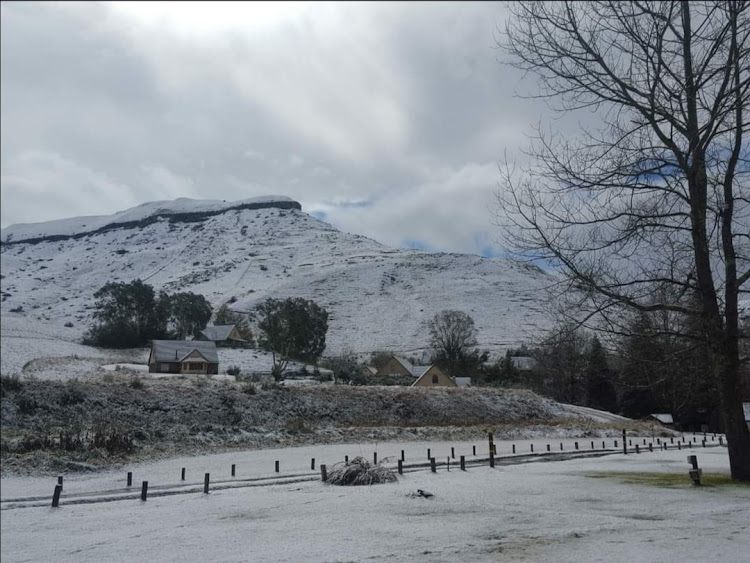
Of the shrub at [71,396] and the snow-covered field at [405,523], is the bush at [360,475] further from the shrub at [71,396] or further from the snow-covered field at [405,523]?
the shrub at [71,396]

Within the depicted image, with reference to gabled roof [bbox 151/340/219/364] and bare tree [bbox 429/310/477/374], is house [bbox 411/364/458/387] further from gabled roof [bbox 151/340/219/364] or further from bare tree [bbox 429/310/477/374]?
gabled roof [bbox 151/340/219/364]

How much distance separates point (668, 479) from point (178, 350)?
50.8 meters

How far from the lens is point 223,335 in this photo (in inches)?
3206

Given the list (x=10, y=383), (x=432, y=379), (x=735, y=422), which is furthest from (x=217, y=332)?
(x=735, y=422)

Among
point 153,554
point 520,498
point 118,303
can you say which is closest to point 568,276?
point 520,498

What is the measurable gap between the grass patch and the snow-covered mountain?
5215cm

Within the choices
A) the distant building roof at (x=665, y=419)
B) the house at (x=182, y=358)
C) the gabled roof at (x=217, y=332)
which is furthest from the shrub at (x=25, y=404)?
the gabled roof at (x=217, y=332)

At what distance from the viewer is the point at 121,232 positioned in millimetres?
164500

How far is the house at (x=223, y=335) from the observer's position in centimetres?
8025

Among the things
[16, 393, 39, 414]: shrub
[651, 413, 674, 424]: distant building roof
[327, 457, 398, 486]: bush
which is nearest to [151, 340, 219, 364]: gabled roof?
[16, 393, 39, 414]: shrub

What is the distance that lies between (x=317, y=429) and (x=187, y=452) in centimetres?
902

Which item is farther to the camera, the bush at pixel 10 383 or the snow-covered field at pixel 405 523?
the bush at pixel 10 383

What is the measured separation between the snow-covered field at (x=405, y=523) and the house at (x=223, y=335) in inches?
2492

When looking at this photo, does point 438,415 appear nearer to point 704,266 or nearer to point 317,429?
point 317,429
